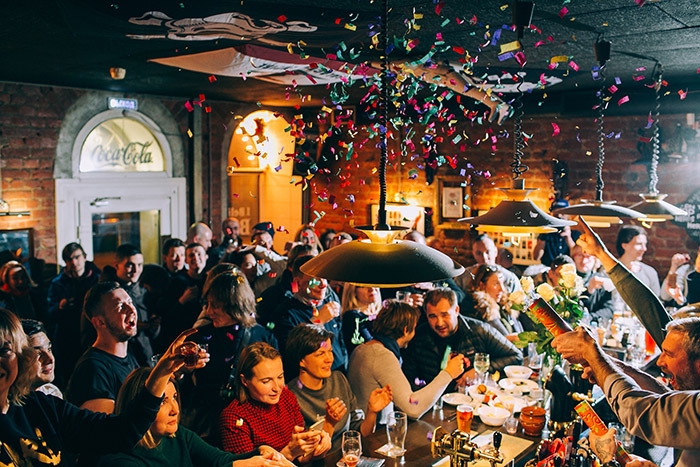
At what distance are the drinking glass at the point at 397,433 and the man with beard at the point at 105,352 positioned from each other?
1277mm

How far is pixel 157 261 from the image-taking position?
7.45 m

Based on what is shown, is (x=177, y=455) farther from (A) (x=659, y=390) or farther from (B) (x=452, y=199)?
(B) (x=452, y=199)

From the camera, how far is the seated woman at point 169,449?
2209 mm

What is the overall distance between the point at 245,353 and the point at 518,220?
1.48 m

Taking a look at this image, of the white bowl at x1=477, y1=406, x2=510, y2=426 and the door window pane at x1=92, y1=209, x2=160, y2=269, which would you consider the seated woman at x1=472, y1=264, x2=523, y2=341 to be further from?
the door window pane at x1=92, y1=209, x2=160, y2=269

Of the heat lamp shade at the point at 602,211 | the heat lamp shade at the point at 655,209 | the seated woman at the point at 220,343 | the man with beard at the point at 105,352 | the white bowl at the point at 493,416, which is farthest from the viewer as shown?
the heat lamp shade at the point at 655,209

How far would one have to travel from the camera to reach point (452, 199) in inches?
293

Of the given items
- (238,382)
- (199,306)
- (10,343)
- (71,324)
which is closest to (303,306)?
(199,306)

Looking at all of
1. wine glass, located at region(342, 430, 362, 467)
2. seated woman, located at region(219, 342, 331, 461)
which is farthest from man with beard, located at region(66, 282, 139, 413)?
wine glass, located at region(342, 430, 362, 467)

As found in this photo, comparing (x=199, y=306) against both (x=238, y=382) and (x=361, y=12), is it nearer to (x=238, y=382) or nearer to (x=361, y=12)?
(x=238, y=382)

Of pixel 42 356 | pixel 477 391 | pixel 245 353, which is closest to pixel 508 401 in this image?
pixel 477 391

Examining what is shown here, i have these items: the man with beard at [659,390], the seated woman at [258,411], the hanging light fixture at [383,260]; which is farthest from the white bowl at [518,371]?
the hanging light fixture at [383,260]

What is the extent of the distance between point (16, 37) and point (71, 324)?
190cm

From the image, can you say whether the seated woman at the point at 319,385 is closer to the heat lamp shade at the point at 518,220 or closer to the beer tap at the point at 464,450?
the beer tap at the point at 464,450
